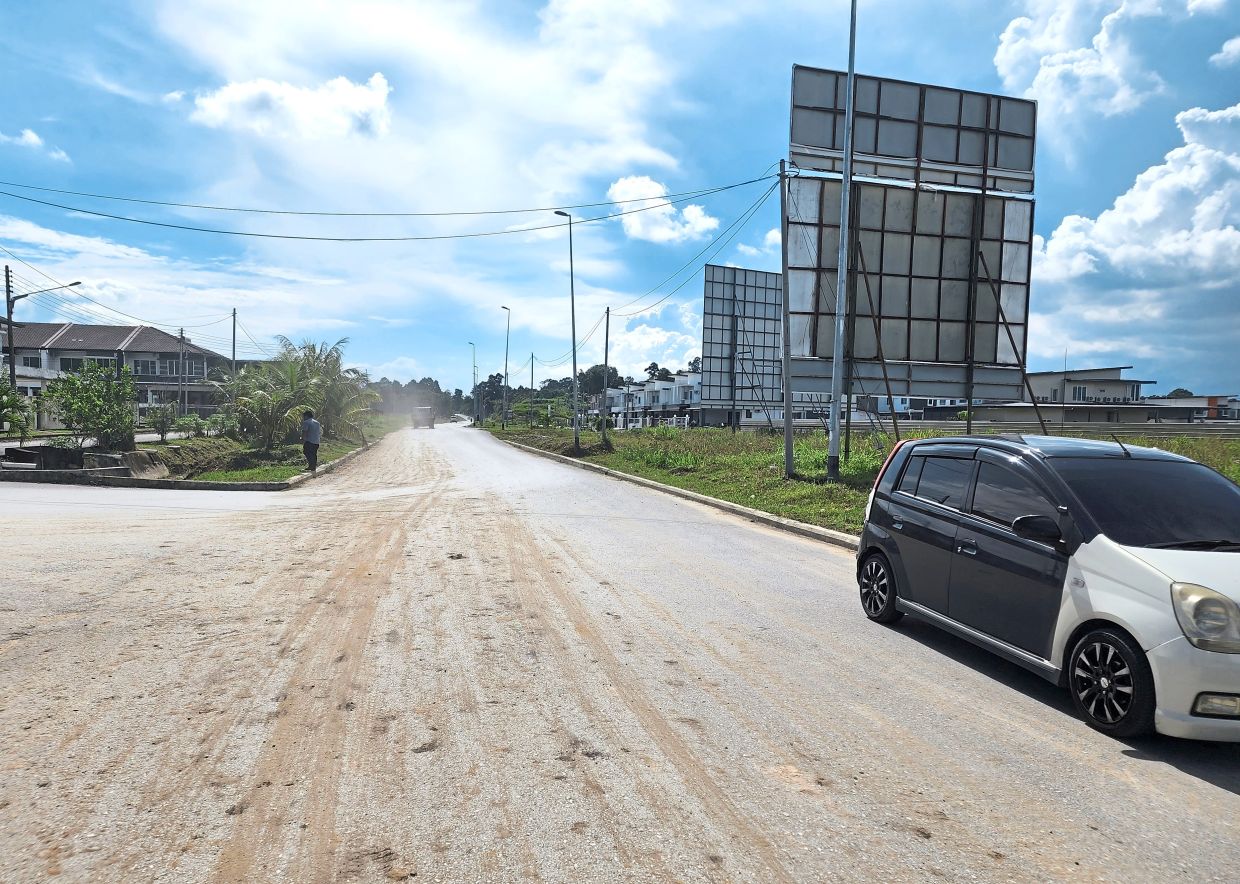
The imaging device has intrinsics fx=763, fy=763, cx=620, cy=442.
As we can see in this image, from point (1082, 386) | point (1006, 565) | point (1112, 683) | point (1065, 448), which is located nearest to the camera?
point (1112, 683)

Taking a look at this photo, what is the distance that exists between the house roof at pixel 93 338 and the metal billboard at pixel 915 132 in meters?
64.6

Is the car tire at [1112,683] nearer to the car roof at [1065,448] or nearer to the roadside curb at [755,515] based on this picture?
the car roof at [1065,448]

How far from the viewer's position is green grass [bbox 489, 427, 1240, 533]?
13.5 metres

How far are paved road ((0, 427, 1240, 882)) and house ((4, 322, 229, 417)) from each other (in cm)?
6814

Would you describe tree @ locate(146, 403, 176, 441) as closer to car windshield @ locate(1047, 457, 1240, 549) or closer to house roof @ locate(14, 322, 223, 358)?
car windshield @ locate(1047, 457, 1240, 549)

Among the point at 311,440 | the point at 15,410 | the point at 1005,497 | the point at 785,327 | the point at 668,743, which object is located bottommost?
the point at 668,743

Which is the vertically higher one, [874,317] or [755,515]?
[874,317]

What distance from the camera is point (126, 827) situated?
299cm

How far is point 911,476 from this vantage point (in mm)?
6391

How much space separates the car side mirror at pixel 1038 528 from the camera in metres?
4.65

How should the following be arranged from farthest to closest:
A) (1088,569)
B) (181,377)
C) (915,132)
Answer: (181,377), (915,132), (1088,569)

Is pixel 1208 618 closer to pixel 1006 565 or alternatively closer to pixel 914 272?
pixel 1006 565

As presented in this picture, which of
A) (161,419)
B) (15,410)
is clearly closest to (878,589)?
(15,410)

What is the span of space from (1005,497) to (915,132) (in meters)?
16.9
